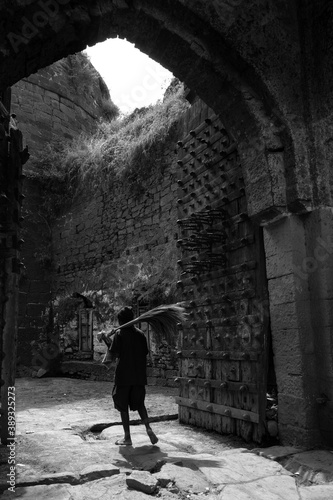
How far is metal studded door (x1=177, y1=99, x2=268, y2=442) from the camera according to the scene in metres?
4.13

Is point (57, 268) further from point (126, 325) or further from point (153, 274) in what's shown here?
point (126, 325)

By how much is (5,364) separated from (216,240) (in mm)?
2377

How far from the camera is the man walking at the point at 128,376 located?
4121 mm

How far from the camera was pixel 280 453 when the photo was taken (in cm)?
341

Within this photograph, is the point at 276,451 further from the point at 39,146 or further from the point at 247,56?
the point at 39,146

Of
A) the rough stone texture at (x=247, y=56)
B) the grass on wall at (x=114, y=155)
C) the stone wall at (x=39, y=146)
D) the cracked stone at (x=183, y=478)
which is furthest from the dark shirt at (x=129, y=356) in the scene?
the stone wall at (x=39, y=146)

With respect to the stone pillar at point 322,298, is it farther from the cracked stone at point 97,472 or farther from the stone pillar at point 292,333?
the cracked stone at point 97,472

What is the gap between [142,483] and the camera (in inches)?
109

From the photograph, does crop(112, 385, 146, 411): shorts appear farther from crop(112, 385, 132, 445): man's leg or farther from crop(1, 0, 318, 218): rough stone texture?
crop(1, 0, 318, 218): rough stone texture

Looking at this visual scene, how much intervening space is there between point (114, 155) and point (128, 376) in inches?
296

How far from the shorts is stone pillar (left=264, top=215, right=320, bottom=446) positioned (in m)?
1.28

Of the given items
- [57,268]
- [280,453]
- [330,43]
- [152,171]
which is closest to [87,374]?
[57,268]

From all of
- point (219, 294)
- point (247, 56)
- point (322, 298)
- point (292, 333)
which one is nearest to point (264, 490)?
point (292, 333)

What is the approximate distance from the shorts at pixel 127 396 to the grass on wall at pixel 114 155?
575 cm
